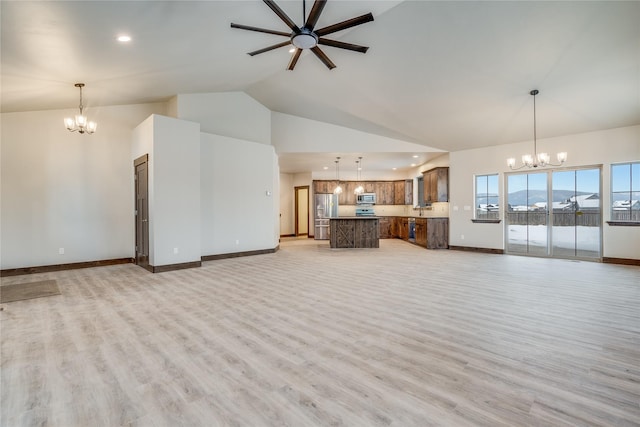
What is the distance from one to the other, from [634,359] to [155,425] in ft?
11.6

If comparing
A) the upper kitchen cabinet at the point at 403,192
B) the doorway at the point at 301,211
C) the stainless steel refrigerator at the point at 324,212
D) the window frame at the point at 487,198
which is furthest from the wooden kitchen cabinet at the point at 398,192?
the window frame at the point at 487,198

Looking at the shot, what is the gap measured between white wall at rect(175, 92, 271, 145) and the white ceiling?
36cm

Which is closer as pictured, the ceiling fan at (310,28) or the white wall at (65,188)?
the ceiling fan at (310,28)

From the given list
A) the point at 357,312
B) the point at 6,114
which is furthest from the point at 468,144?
the point at 6,114

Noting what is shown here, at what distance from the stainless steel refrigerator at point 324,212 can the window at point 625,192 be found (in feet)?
26.7

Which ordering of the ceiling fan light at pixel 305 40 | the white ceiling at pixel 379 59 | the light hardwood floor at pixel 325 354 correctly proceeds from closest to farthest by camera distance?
the light hardwood floor at pixel 325 354, the ceiling fan light at pixel 305 40, the white ceiling at pixel 379 59

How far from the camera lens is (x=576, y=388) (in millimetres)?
2025

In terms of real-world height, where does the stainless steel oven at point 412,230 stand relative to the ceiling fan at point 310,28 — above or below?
below

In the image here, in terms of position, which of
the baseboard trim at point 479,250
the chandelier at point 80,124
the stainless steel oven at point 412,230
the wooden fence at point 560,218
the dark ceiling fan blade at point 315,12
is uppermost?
the dark ceiling fan blade at point 315,12

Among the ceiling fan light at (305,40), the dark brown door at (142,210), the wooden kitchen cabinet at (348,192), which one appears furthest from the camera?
the wooden kitchen cabinet at (348,192)

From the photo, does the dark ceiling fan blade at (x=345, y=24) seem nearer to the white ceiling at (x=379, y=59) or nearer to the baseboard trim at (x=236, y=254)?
the white ceiling at (x=379, y=59)

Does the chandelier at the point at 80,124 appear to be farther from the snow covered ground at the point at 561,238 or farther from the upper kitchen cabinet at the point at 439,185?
the snow covered ground at the point at 561,238

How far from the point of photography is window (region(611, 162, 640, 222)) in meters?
6.23

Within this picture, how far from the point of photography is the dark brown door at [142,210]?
239 inches
